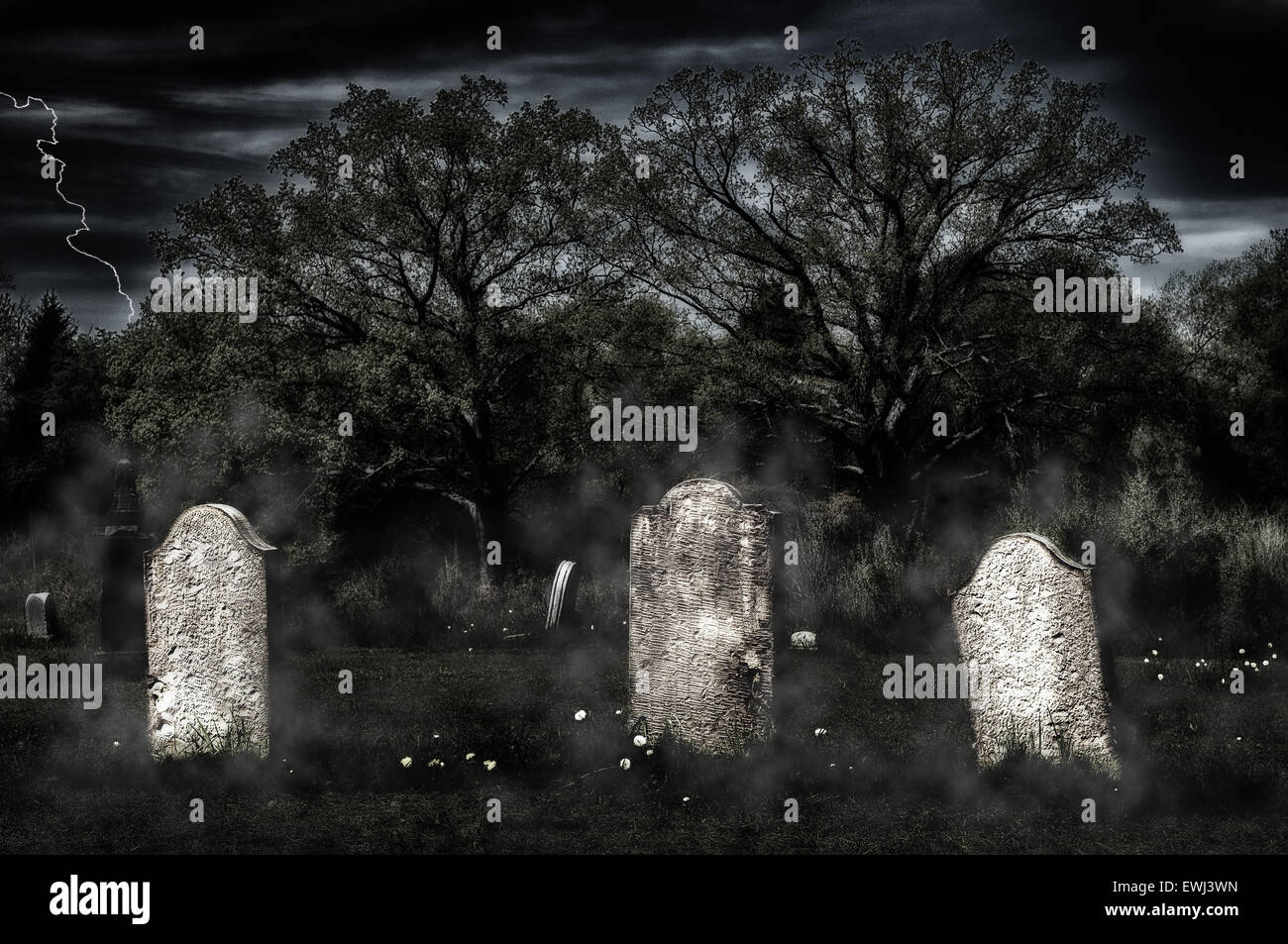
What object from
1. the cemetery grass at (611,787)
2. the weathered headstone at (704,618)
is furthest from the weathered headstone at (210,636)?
the weathered headstone at (704,618)

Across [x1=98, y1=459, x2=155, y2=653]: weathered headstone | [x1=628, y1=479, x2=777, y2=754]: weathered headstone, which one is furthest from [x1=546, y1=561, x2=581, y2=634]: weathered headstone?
[x1=628, y1=479, x2=777, y2=754]: weathered headstone

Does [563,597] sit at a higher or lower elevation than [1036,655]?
higher

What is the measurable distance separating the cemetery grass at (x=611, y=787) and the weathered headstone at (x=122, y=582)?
2.76m

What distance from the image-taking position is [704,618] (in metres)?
8.28

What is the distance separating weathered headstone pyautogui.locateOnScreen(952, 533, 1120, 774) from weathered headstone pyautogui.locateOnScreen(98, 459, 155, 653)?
9.50 meters

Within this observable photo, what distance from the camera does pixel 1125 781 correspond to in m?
7.35

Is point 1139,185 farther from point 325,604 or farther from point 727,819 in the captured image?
point 727,819

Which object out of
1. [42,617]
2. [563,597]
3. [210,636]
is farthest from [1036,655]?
[42,617]

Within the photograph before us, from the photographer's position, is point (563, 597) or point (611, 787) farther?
point (563, 597)

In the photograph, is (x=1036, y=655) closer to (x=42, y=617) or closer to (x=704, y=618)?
(x=704, y=618)

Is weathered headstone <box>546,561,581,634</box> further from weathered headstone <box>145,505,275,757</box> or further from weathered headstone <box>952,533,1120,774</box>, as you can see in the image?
weathered headstone <box>952,533,1120,774</box>

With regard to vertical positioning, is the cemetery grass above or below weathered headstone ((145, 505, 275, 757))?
below

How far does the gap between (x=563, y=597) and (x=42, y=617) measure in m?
6.57

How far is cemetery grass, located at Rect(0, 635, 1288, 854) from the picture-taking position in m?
6.72
